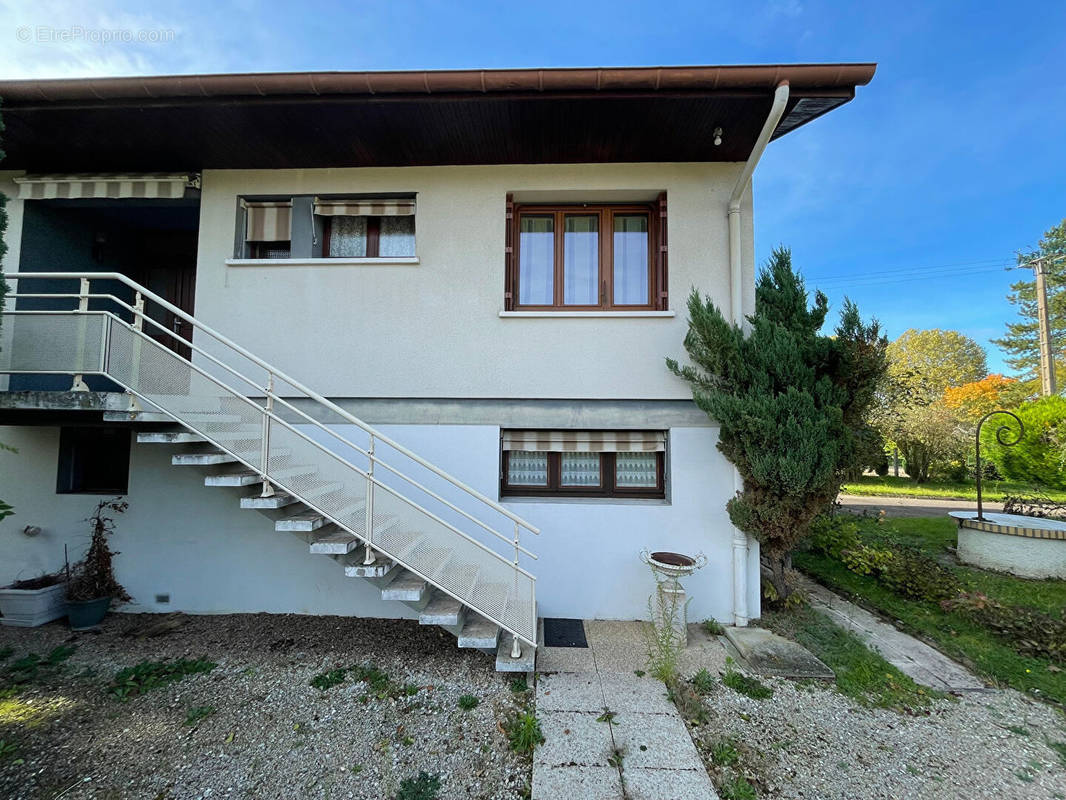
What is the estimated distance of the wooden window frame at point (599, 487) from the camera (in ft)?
17.6

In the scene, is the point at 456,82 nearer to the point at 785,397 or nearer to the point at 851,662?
the point at 785,397

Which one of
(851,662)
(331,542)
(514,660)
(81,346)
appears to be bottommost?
(851,662)

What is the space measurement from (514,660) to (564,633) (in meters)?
1.08

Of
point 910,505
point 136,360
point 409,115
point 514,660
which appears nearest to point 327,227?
point 409,115

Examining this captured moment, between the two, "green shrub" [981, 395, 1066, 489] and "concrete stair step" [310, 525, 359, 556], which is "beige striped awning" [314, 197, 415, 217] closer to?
"concrete stair step" [310, 525, 359, 556]

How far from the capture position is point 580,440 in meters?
5.35

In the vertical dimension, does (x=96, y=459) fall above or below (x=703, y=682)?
above

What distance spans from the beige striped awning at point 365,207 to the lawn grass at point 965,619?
25.7 feet

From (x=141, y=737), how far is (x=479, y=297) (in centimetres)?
487

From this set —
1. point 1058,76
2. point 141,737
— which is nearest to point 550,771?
point 141,737

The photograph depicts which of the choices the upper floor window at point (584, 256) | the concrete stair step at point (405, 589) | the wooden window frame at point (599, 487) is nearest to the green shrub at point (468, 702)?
the concrete stair step at point (405, 589)

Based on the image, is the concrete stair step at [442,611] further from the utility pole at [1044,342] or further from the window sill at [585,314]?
the utility pole at [1044,342]

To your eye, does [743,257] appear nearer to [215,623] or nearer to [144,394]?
[144,394]

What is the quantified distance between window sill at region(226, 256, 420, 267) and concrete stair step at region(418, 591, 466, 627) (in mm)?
3884
